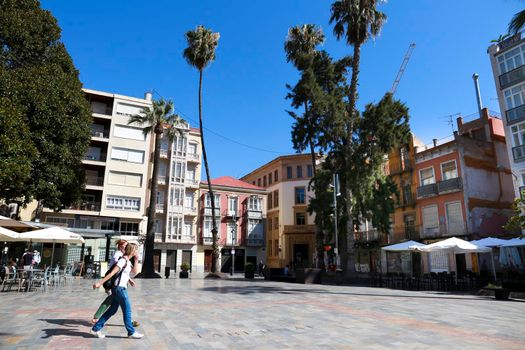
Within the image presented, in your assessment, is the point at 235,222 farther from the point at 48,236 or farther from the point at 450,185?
the point at 48,236

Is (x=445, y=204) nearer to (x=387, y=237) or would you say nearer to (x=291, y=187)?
(x=387, y=237)

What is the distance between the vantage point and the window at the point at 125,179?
1540 inches

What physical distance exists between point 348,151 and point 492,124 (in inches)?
609

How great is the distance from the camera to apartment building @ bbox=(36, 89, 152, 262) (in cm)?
3753

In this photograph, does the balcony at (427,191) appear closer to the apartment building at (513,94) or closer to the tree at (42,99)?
the apartment building at (513,94)

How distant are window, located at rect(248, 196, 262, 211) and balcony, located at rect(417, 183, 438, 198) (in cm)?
2366

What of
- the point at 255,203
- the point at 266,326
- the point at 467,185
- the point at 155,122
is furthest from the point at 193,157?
the point at 266,326

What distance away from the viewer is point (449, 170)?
99.7ft

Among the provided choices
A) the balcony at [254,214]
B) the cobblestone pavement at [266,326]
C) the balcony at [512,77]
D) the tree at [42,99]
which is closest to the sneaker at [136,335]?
the cobblestone pavement at [266,326]

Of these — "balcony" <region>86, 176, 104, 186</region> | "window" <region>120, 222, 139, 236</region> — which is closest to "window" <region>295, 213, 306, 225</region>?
"window" <region>120, 222, 139, 236</region>

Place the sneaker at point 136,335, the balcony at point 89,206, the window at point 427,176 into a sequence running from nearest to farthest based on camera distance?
the sneaker at point 136,335, the window at point 427,176, the balcony at point 89,206

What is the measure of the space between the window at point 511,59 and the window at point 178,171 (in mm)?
32359

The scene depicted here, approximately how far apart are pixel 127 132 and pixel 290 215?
2266 cm

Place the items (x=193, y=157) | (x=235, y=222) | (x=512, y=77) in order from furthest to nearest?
(x=235, y=222)
(x=193, y=157)
(x=512, y=77)
